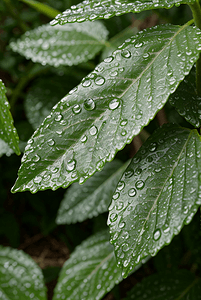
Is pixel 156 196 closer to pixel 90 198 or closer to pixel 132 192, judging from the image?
pixel 132 192

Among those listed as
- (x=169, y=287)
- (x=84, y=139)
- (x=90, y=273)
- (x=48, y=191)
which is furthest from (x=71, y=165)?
(x=48, y=191)

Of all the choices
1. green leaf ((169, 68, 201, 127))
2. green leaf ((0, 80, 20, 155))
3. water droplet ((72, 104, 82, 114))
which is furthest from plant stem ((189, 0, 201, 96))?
green leaf ((0, 80, 20, 155))

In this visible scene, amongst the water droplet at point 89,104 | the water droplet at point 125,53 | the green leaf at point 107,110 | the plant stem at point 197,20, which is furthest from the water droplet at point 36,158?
the plant stem at point 197,20

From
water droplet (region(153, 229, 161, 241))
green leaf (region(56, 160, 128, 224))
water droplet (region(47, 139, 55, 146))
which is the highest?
water droplet (region(47, 139, 55, 146))

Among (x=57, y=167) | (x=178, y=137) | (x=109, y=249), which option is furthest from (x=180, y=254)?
(x=57, y=167)

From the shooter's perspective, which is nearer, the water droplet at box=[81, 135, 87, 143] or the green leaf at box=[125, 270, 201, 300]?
the water droplet at box=[81, 135, 87, 143]

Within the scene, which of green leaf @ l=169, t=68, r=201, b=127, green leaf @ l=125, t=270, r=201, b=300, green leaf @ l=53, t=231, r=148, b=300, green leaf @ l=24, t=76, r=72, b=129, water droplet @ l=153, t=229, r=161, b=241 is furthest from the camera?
green leaf @ l=24, t=76, r=72, b=129

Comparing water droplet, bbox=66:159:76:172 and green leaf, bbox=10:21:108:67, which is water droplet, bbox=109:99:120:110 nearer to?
water droplet, bbox=66:159:76:172

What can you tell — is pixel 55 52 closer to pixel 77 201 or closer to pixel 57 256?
pixel 77 201
